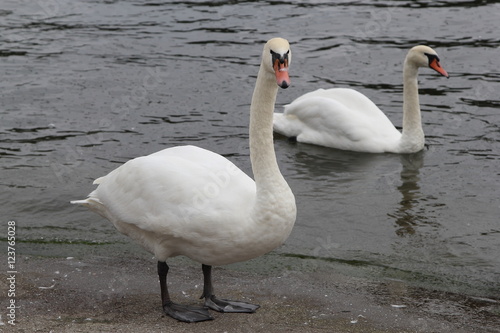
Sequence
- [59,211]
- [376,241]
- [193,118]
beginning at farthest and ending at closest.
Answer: [193,118]
[59,211]
[376,241]

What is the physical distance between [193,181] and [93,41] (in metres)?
10.0

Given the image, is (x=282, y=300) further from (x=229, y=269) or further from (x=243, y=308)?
(x=229, y=269)

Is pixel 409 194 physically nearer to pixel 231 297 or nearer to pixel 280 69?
pixel 231 297

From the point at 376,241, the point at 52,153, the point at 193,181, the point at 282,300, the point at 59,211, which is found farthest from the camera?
the point at 52,153

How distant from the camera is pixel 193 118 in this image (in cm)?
1187

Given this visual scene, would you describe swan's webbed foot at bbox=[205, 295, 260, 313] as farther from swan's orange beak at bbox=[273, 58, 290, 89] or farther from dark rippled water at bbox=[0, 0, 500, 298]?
swan's orange beak at bbox=[273, 58, 290, 89]

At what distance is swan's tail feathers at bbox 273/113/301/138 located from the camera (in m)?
11.8

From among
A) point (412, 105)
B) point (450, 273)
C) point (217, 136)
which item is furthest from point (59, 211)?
point (412, 105)

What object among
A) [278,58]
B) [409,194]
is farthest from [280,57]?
[409,194]

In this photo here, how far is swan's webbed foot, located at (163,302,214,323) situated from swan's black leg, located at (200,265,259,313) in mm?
86

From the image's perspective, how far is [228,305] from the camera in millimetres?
6203

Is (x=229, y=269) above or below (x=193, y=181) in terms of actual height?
below

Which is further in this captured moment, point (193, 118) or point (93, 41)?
point (93, 41)

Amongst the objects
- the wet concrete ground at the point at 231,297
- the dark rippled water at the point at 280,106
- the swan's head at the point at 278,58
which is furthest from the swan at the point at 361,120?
the swan's head at the point at 278,58
